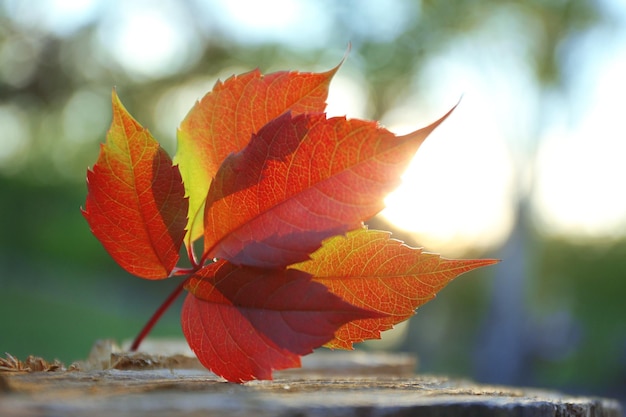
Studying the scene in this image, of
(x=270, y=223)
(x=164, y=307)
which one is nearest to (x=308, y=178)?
(x=270, y=223)

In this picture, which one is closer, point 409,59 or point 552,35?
point 552,35

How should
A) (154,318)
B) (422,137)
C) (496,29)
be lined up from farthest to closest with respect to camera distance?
(496,29)
(154,318)
(422,137)

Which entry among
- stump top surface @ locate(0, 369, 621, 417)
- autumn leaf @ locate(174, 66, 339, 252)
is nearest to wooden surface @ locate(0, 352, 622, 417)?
stump top surface @ locate(0, 369, 621, 417)

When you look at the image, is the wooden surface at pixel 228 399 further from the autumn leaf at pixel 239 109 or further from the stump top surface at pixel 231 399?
the autumn leaf at pixel 239 109

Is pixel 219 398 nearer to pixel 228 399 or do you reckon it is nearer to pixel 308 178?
pixel 228 399

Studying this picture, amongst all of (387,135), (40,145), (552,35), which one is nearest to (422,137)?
(387,135)

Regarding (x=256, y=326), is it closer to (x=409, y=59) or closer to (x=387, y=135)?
(x=387, y=135)

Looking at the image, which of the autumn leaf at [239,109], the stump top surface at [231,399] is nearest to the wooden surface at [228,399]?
the stump top surface at [231,399]
